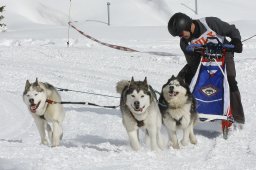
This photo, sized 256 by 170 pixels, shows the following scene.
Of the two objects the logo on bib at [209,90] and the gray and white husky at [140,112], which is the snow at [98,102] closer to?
the gray and white husky at [140,112]

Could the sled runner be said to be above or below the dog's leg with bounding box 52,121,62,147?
above

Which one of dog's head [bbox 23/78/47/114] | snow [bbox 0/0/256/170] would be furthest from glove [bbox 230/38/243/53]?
dog's head [bbox 23/78/47/114]

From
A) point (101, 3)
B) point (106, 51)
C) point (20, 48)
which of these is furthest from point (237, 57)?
point (101, 3)

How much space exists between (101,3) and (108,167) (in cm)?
5243

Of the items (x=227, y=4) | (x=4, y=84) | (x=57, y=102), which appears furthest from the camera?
(x=227, y=4)

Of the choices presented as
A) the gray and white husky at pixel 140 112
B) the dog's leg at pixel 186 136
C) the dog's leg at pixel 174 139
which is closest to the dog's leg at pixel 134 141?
the gray and white husky at pixel 140 112

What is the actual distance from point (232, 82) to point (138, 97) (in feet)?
4.02

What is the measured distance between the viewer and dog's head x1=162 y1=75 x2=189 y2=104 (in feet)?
16.0

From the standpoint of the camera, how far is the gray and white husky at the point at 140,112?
462 cm

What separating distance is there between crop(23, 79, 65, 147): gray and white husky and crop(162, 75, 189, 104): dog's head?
99 cm

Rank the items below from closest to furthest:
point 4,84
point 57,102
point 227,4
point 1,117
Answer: point 57,102, point 1,117, point 4,84, point 227,4

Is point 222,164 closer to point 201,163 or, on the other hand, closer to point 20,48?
point 201,163

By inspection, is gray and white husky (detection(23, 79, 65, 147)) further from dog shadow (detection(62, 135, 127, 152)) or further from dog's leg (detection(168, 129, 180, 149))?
dog's leg (detection(168, 129, 180, 149))

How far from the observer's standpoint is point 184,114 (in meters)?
4.95
